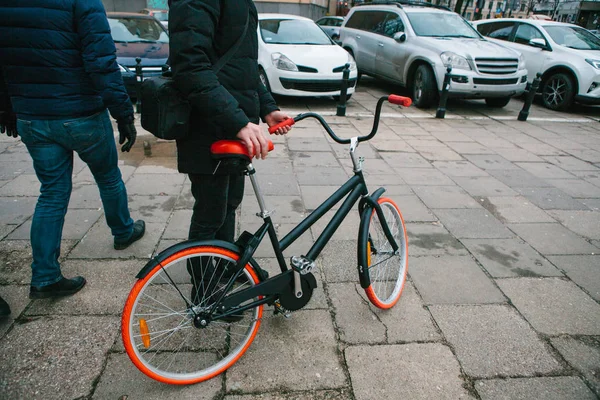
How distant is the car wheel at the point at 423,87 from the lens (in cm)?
783

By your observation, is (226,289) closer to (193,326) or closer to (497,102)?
(193,326)

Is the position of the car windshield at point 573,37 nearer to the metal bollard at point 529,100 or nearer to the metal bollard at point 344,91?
the metal bollard at point 529,100

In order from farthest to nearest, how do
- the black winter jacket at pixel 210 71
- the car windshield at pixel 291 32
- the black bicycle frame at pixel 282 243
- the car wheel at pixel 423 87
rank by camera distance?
the car windshield at pixel 291 32 < the car wheel at pixel 423 87 < the black bicycle frame at pixel 282 243 < the black winter jacket at pixel 210 71

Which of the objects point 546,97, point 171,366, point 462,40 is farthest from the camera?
point 546,97

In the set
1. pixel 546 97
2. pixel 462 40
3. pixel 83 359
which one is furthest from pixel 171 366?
pixel 546 97

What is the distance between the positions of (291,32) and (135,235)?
6319 mm

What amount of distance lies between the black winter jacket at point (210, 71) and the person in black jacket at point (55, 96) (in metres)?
0.87

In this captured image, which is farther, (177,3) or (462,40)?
(462,40)

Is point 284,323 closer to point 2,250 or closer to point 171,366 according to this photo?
point 171,366

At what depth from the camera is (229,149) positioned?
5.49ft

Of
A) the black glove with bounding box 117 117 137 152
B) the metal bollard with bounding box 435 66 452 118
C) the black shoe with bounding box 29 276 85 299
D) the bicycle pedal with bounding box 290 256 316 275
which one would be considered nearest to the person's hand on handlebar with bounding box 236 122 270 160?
the bicycle pedal with bounding box 290 256 316 275

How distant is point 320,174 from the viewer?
15.5 feet

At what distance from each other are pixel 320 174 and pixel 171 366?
3033mm

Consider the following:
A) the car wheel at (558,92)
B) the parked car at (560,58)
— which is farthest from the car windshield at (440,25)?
the car wheel at (558,92)
